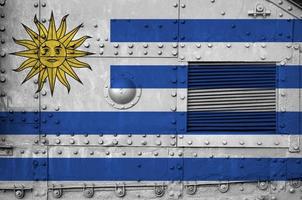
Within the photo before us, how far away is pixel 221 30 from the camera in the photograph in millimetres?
4035

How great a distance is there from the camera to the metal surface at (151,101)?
4016mm

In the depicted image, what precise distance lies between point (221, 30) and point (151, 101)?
761 millimetres

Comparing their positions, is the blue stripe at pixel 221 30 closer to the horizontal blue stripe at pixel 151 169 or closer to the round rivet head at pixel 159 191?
the horizontal blue stripe at pixel 151 169

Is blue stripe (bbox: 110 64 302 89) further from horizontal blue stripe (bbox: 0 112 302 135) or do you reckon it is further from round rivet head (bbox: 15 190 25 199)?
round rivet head (bbox: 15 190 25 199)

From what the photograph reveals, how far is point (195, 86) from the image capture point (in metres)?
4.05

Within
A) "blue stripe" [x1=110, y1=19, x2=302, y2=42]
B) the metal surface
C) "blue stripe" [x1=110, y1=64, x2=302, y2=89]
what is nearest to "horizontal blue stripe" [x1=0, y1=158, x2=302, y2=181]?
the metal surface

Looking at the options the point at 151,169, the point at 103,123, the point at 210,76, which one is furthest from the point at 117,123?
the point at 210,76

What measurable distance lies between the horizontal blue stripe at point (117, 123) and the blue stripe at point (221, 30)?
0.57m

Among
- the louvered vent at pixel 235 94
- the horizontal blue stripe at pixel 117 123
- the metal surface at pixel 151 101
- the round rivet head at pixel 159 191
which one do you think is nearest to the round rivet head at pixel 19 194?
the metal surface at pixel 151 101

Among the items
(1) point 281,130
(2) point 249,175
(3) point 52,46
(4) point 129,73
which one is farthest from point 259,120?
(3) point 52,46

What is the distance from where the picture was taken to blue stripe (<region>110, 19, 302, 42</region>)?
4.02 meters

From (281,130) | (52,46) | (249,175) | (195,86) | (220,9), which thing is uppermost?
(220,9)

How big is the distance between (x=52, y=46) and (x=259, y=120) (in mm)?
1689

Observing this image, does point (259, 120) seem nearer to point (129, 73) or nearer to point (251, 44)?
point (251, 44)
